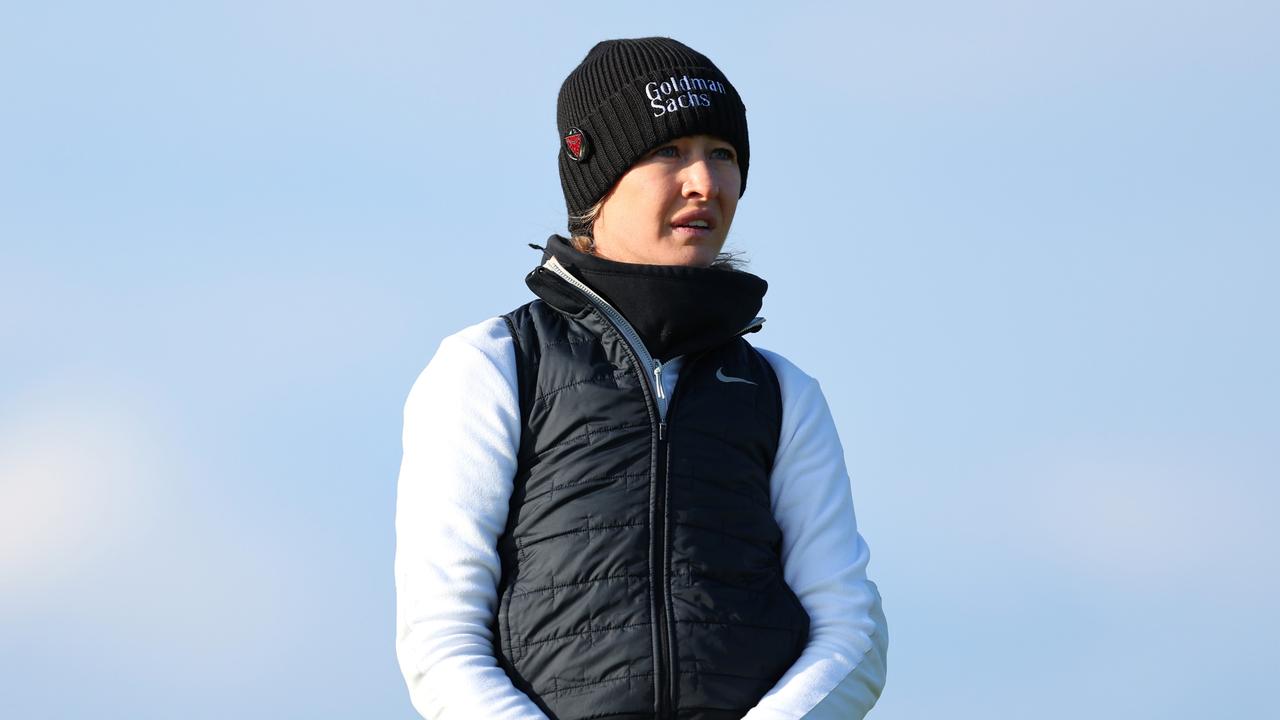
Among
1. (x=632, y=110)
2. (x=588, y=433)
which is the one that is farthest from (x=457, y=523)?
(x=632, y=110)

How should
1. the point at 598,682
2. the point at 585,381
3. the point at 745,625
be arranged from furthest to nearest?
the point at 585,381
the point at 745,625
the point at 598,682

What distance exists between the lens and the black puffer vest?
338 centimetres

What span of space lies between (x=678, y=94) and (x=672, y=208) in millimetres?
296

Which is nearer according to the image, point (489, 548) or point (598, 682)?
point (598, 682)

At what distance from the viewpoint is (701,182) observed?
3.92 m

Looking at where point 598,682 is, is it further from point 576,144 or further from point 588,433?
point 576,144

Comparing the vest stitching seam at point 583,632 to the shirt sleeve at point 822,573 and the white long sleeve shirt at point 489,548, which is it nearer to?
the white long sleeve shirt at point 489,548

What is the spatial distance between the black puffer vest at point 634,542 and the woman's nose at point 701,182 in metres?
0.38

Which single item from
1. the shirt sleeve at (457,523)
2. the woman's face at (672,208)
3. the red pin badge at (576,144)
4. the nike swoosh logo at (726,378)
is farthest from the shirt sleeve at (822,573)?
the red pin badge at (576,144)

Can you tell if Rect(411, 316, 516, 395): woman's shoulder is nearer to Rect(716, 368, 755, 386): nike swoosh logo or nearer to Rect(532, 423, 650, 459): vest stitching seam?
Rect(532, 423, 650, 459): vest stitching seam

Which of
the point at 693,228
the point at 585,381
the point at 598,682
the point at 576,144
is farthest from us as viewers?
the point at 576,144

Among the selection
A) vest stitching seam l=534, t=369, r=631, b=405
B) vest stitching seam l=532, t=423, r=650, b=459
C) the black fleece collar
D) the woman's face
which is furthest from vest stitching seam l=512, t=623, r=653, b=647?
the woman's face

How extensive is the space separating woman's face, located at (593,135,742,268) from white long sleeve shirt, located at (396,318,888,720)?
0.31m

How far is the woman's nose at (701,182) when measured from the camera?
3.91 metres
